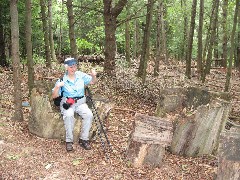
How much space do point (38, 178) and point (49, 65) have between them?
32.4ft

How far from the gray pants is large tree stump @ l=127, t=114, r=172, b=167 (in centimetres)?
116

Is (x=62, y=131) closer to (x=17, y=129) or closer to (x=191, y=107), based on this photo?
(x=17, y=129)

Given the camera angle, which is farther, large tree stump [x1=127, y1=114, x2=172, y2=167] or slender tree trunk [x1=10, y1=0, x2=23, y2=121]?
slender tree trunk [x1=10, y1=0, x2=23, y2=121]

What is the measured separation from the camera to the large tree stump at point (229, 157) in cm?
549

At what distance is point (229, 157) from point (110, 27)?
741 centimetres

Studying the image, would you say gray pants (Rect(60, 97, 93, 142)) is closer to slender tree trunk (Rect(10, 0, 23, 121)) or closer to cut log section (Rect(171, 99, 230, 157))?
slender tree trunk (Rect(10, 0, 23, 121))

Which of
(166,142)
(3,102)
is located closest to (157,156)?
(166,142)

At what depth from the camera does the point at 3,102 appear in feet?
31.6

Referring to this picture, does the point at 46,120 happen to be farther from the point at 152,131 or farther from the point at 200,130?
the point at 200,130

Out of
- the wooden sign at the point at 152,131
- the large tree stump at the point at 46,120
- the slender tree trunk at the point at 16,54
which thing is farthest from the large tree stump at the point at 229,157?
the slender tree trunk at the point at 16,54

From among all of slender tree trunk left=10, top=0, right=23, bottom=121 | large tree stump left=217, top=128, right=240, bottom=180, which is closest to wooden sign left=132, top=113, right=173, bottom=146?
large tree stump left=217, top=128, right=240, bottom=180

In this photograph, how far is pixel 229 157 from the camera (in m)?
5.50

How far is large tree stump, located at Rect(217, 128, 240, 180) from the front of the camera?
18.0 ft

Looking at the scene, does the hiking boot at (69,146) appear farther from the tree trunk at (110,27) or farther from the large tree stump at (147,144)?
the tree trunk at (110,27)
